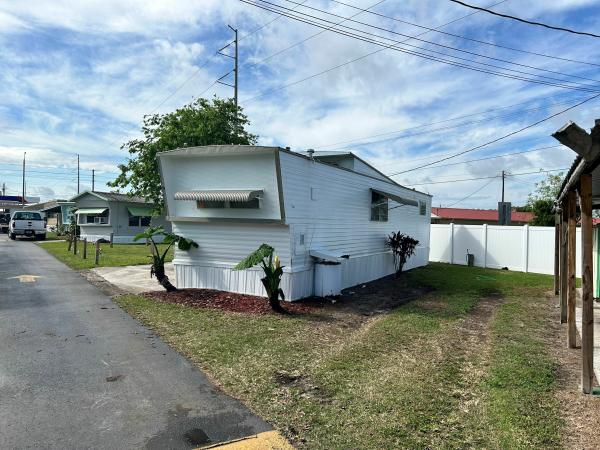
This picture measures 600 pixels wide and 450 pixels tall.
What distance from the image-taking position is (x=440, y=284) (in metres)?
12.7

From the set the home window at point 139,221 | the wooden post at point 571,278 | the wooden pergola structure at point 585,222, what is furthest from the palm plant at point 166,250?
the home window at point 139,221

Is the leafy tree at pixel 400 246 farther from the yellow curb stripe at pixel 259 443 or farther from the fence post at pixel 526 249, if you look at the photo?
the yellow curb stripe at pixel 259 443

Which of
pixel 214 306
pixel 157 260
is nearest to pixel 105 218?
pixel 157 260

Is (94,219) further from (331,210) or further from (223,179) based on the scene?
(331,210)

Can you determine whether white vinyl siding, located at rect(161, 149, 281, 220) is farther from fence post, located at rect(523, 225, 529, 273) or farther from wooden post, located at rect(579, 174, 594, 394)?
fence post, located at rect(523, 225, 529, 273)

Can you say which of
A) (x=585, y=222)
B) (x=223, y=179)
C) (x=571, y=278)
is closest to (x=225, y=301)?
(x=223, y=179)

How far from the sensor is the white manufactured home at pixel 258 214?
909 centimetres

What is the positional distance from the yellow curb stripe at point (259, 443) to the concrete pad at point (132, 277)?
742 cm

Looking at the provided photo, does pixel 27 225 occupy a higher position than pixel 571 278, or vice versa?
pixel 27 225

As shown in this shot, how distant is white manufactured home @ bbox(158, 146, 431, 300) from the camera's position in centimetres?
909

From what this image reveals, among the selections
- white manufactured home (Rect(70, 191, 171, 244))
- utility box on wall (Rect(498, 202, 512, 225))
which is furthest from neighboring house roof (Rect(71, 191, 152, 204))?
utility box on wall (Rect(498, 202, 512, 225))

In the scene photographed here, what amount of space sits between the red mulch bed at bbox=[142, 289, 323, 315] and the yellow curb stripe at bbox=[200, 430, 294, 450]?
4.61m

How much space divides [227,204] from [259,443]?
6.91 meters

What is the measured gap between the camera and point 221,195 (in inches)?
369
